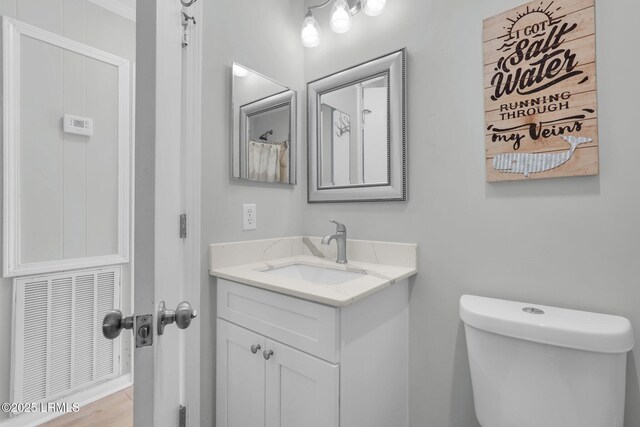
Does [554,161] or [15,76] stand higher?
[15,76]

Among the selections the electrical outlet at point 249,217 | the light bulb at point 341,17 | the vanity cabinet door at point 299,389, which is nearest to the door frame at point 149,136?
the vanity cabinet door at point 299,389

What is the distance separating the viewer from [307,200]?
63.1 inches

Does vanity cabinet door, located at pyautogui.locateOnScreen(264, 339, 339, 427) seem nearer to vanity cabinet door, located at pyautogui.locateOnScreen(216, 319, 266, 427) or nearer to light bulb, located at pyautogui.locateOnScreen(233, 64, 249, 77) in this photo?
vanity cabinet door, located at pyautogui.locateOnScreen(216, 319, 266, 427)

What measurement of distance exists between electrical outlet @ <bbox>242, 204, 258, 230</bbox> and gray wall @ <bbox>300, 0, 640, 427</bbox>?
0.47 metres

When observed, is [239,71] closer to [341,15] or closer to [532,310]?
[341,15]

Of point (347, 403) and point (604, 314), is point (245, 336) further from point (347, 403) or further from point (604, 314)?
point (604, 314)

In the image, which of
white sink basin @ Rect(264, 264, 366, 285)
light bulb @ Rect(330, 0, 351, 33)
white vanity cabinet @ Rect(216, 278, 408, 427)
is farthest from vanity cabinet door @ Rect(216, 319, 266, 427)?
light bulb @ Rect(330, 0, 351, 33)

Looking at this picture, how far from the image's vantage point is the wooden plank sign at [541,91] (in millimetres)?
868

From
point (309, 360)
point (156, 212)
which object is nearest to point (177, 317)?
point (156, 212)

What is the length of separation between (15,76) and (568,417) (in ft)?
8.21

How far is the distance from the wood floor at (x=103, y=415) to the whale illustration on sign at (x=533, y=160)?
6.95ft

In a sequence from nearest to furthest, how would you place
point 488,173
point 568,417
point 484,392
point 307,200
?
point 568,417, point 484,392, point 488,173, point 307,200

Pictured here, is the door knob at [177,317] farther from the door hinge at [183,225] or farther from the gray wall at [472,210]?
the gray wall at [472,210]

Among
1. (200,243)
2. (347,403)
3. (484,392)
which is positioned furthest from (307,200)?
(484,392)
